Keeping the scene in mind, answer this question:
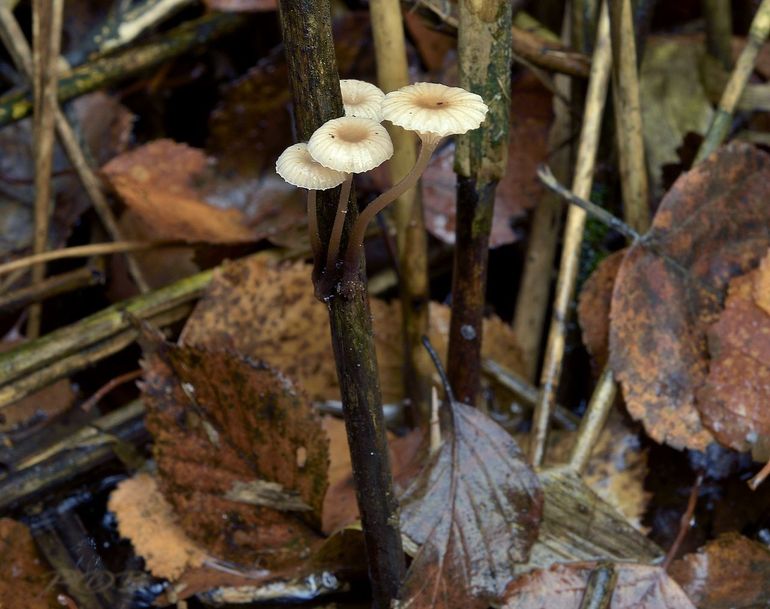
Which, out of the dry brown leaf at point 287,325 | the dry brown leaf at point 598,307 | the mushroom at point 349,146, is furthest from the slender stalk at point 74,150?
the mushroom at point 349,146

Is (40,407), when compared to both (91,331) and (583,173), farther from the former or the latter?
(583,173)

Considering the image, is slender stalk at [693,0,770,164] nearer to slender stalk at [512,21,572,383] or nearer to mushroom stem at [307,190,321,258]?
slender stalk at [512,21,572,383]

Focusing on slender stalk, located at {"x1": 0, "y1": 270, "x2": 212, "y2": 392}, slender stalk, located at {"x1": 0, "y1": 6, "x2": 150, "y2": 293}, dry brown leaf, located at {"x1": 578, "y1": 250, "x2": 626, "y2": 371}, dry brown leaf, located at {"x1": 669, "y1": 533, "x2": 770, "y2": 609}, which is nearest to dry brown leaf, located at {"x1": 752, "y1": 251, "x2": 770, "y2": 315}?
dry brown leaf, located at {"x1": 578, "y1": 250, "x2": 626, "y2": 371}

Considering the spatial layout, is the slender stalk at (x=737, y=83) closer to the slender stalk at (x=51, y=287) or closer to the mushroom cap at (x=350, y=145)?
the mushroom cap at (x=350, y=145)

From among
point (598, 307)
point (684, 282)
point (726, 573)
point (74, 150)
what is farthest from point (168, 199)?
point (726, 573)

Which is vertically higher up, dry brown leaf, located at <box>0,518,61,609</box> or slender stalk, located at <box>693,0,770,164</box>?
slender stalk, located at <box>693,0,770,164</box>

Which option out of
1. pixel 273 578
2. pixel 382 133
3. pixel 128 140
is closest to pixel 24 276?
pixel 128 140
